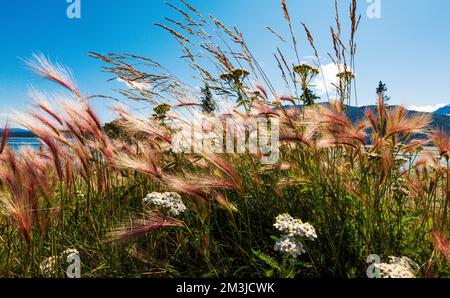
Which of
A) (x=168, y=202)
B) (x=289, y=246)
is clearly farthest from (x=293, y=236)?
(x=168, y=202)

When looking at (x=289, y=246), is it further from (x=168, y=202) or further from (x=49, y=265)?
(x=49, y=265)

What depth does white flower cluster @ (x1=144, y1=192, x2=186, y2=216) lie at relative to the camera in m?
1.84

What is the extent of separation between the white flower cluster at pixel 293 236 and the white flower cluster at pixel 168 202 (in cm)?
57

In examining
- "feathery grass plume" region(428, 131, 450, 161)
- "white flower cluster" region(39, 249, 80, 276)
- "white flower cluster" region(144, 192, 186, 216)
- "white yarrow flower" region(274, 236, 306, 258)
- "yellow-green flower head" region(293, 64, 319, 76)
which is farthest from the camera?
"yellow-green flower head" region(293, 64, 319, 76)

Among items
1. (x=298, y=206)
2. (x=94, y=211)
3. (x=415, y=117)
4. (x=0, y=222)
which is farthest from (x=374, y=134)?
(x=0, y=222)

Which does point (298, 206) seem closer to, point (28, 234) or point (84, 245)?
point (84, 245)

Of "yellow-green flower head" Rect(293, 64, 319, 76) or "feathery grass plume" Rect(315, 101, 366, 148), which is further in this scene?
"yellow-green flower head" Rect(293, 64, 319, 76)

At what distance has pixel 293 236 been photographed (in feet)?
5.42

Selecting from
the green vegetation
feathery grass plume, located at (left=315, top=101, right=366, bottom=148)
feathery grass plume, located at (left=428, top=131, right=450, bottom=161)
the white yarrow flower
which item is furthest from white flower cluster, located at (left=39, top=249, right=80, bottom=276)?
feathery grass plume, located at (left=428, top=131, right=450, bottom=161)

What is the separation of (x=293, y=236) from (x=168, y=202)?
0.69m

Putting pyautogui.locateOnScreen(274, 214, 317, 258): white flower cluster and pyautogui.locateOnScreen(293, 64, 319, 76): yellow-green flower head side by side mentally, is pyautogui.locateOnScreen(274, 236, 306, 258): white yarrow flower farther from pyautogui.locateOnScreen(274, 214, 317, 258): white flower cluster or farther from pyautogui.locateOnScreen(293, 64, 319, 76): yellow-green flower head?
pyautogui.locateOnScreen(293, 64, 319, 76): yellow-green flower head

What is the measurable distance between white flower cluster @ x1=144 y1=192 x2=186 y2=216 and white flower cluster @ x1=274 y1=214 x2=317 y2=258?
0.57 m

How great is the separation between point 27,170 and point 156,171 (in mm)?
662

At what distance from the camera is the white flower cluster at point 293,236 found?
4.94 feet
